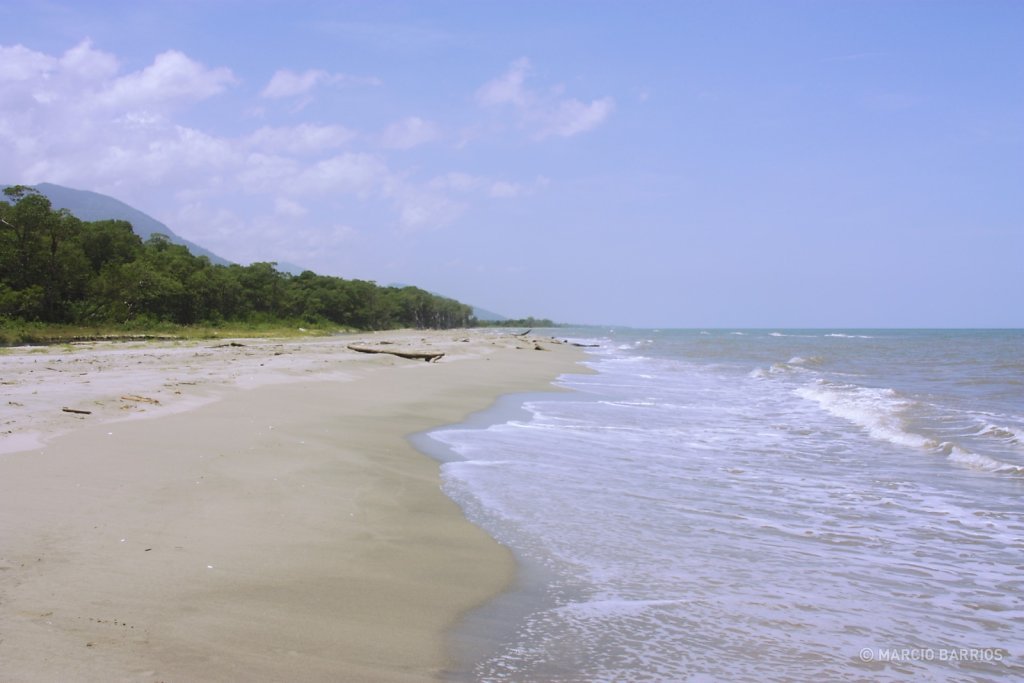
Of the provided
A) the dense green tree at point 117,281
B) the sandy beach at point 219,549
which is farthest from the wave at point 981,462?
the dense green tree at point 117,281

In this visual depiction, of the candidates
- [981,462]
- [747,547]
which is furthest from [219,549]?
[981,462]

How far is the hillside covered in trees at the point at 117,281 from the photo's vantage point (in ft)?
116

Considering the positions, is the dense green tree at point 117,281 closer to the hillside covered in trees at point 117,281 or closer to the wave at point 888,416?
the hillside covered in trees at point 117,281

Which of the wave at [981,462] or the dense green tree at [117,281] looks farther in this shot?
the dense green tree at [117,281]

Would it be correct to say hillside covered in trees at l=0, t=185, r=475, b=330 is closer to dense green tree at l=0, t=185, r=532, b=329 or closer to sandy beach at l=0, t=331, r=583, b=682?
dense green tree at l=0, t=185, r=532, b=329

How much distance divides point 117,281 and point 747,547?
45.0 meters

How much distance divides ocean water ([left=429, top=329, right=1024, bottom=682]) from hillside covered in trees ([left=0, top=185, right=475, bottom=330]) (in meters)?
33.9

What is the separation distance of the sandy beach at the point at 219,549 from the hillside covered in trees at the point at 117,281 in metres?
31.7

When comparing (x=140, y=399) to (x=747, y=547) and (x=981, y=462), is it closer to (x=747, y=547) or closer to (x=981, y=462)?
(x=747, y=547)

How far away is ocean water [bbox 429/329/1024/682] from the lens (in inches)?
141

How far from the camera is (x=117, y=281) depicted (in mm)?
41781

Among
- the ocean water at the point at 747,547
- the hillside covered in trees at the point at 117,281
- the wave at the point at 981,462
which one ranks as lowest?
the ocean water at the point at 747,547

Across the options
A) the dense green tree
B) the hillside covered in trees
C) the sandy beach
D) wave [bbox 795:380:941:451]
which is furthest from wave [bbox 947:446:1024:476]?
the dense green tree

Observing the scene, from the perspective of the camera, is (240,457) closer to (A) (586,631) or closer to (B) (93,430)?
(B) (93,430)
